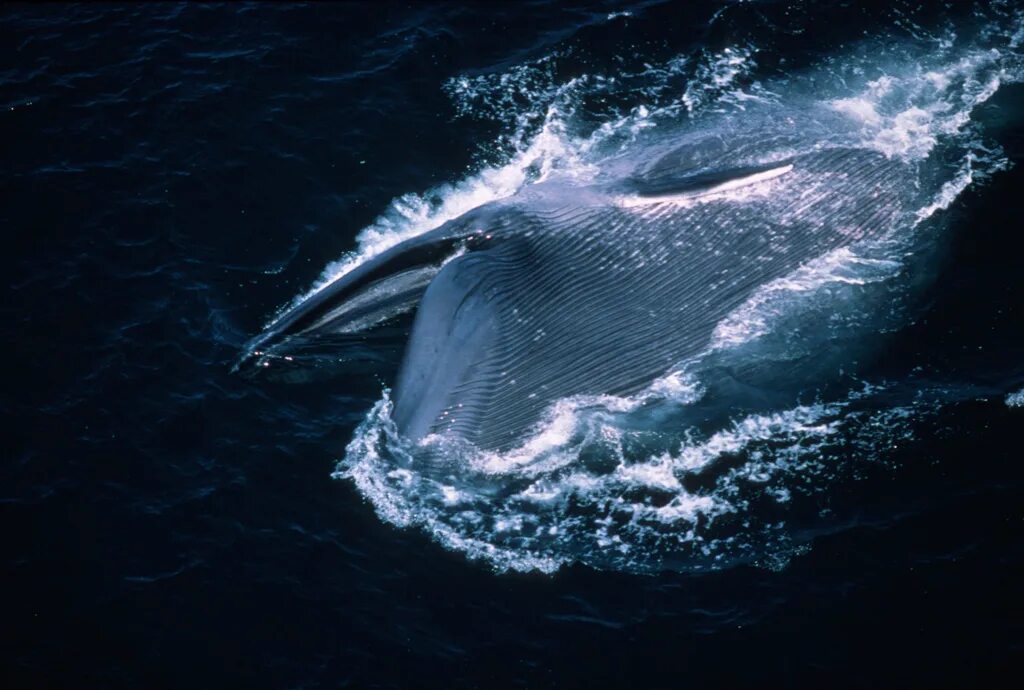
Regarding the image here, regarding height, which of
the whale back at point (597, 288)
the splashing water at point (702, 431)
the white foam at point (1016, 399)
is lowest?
the white foam at point (1016, 399)

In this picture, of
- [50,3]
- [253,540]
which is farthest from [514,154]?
[50,3]

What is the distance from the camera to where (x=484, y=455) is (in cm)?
1473

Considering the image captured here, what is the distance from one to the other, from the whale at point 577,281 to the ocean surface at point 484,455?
56 cm

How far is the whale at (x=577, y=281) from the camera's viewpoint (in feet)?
48.1

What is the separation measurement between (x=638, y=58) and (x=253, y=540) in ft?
47.5

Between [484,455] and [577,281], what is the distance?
129 inches

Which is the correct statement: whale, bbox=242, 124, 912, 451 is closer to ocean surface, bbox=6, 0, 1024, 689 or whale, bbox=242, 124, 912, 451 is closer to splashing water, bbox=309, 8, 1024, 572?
splashing water, bbox=309, 8, 1024, 572

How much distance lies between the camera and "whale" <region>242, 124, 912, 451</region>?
14.7 m

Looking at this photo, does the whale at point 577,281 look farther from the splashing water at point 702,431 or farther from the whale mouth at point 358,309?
the splashing water at point 702,431

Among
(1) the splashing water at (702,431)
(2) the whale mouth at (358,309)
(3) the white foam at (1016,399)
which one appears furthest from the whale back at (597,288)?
(3) the white foam at (1016,399)

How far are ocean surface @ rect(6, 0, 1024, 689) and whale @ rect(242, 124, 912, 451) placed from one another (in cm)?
56

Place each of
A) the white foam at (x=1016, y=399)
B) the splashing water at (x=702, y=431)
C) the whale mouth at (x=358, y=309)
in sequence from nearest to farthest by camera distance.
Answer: the splashing water at (x=702, y=431), the whale mouth at (x=358, y=309), the white foam at (x=1016, y=399)

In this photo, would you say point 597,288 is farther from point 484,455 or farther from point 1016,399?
point 1016,399

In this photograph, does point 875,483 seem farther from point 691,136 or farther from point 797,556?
point 691,136
